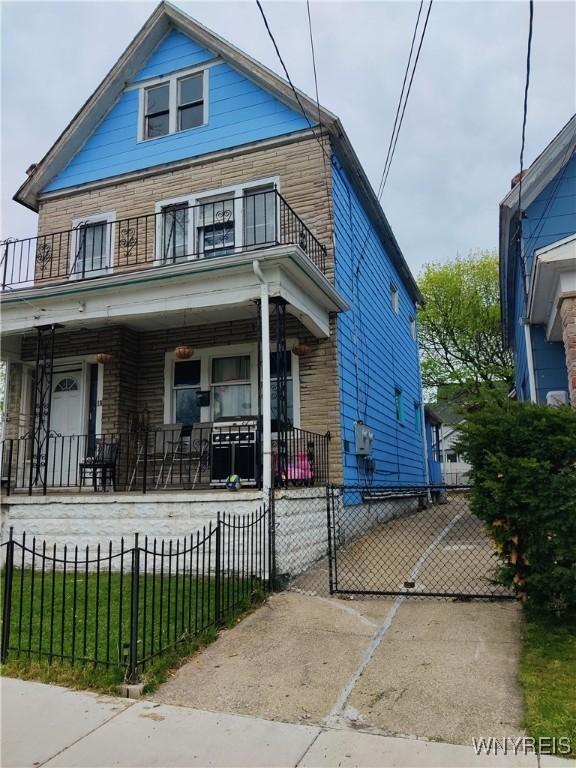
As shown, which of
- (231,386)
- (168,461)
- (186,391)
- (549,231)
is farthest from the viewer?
(186,391)

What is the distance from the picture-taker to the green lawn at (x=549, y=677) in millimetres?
3166

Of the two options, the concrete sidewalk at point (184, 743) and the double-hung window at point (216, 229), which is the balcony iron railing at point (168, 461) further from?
the concrete sidewalk at point (184, 743)

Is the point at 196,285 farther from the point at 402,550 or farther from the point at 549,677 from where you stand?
the point at 549,677

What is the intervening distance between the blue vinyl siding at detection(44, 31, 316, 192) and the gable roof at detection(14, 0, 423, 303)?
0.44 ft

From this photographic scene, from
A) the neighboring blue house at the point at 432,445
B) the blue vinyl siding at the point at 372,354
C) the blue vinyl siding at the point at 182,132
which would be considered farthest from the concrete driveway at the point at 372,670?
the neighboring blue house at the point at 432,445

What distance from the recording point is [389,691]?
3809mm

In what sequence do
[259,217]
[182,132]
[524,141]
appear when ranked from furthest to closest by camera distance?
1. [182,132]
2. [259,217]
3. [524,141]

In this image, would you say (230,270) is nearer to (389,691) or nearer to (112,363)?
(112,363)

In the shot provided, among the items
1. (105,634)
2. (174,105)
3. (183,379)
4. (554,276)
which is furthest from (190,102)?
(105,634)

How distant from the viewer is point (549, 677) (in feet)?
12.3

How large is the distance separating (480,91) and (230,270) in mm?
4147

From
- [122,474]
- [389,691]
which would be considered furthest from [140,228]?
[389,691]

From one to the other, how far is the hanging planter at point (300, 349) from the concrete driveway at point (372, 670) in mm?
4656

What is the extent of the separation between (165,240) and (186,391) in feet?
9.98
